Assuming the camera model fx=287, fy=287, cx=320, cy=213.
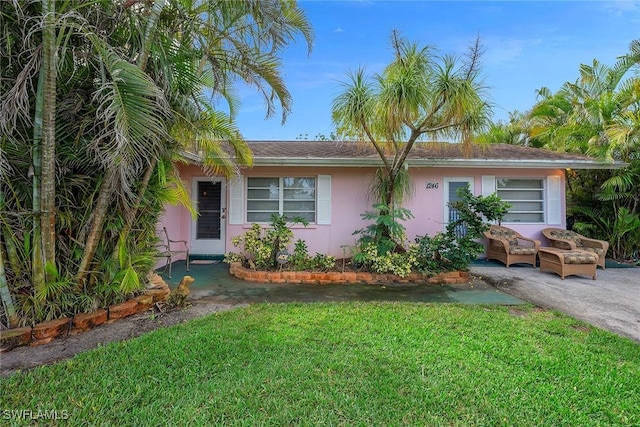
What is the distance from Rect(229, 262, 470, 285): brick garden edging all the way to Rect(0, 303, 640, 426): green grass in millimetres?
2280

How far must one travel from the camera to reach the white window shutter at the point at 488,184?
338 inches

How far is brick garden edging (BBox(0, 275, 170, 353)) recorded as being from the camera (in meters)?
3.17

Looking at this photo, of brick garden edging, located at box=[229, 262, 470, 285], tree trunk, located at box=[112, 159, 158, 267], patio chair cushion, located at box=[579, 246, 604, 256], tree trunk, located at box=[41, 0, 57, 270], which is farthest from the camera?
patio chair cushion, located at box=[579, 246, 604, 256]

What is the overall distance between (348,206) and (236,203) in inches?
128

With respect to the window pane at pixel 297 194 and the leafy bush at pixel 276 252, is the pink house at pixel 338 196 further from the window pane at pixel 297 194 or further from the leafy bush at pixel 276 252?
the leafy bush at pixel 276 252

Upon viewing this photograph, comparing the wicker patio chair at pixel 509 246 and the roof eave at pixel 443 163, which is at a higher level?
the roof eave at pixel 443 163

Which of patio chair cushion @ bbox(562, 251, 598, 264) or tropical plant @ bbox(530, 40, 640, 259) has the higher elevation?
tropical plant @ bbox(530, 40, 640, 259)

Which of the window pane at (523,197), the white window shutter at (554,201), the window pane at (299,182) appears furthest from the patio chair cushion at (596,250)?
the window pane at (299,182)

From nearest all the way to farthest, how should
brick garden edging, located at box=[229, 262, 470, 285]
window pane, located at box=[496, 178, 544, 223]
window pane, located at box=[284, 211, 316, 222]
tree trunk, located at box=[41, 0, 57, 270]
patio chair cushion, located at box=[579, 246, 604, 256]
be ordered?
1. tree trunk, located at box=[41, 0, 57, 270]
2. brick garden edging, located at box=[229, 262, 470, 285]
3. patio chair cushion, located at box=[579, 246, 604, 256]
4. window pane, located at box=[284, 211, 316, 222]
5. window pane, located at box=[496, 178, 544, 223]

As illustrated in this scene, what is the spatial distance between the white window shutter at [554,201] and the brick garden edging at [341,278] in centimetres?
446

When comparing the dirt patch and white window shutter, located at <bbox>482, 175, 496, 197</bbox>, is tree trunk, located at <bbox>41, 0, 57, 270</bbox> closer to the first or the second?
the dirt patch

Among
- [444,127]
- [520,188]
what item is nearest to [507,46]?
[520,188]

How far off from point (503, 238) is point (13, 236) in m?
9.63

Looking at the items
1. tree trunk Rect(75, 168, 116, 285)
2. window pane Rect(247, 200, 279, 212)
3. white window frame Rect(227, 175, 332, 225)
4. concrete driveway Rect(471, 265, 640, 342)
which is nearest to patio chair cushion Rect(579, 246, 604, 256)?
concrete driveway Rect(471, 265, 640, 342)
